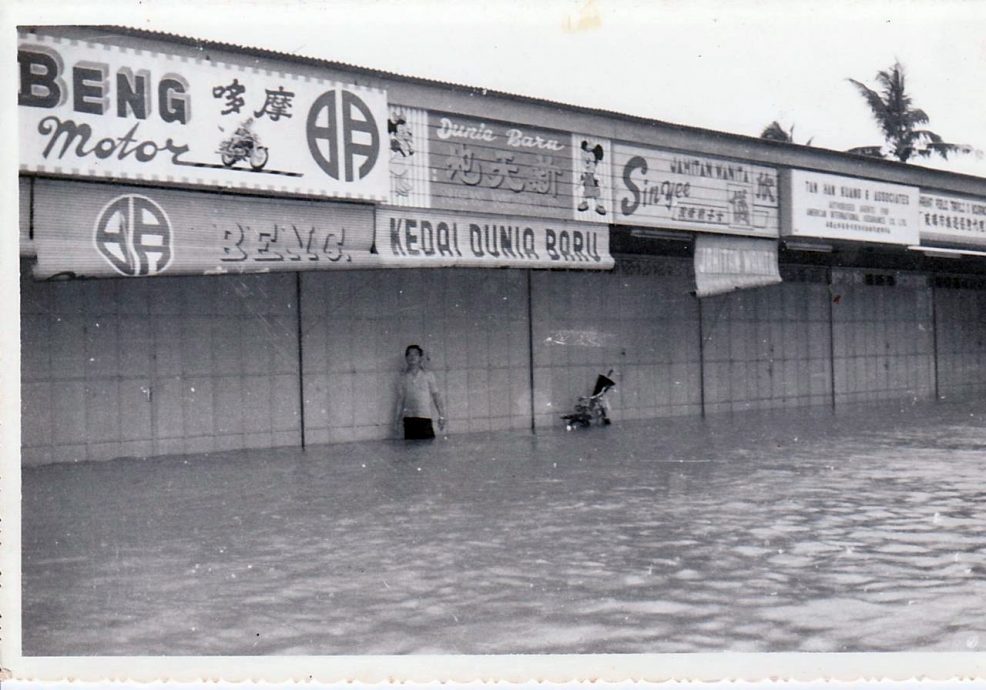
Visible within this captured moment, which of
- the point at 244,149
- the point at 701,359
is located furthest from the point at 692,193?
the point at 244,149

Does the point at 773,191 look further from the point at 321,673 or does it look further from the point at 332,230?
the point at 321,673

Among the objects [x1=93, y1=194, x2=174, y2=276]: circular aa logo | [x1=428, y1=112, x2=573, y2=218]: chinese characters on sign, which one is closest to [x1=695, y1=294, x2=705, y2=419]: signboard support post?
[x1=428, y1=112, x2=573, y2=218]: chinese characters on sign

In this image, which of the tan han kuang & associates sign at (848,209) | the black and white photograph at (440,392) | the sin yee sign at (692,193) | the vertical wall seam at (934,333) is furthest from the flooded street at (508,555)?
the vertical wall seam at (934,333)

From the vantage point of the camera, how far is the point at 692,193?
16891mm

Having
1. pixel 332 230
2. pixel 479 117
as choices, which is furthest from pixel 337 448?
pixel 479 117

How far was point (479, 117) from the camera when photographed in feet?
46.4

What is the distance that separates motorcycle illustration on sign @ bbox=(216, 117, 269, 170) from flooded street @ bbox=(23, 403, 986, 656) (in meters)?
3.18

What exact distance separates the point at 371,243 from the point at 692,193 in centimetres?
589

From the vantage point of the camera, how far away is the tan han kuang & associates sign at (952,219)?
20.8 metres

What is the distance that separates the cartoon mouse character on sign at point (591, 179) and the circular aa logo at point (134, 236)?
6.05 metres

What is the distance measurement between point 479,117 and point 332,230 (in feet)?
8.76

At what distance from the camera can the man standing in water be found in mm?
15180

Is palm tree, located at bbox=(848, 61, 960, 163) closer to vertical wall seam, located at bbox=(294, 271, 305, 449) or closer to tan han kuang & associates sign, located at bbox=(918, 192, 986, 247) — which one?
tan han kuang & associates sign, located at bbox=(918, 192, 986, 247)

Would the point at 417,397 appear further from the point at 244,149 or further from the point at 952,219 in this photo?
the point at 952,219
